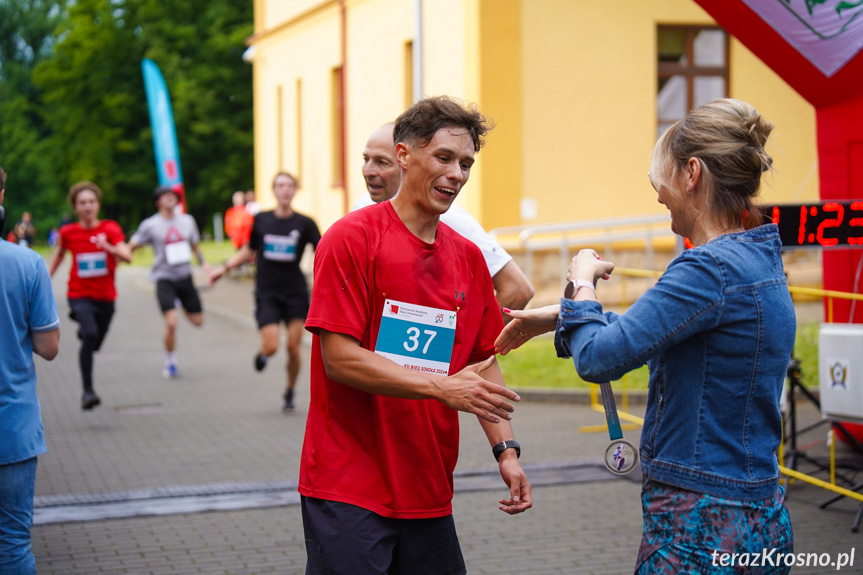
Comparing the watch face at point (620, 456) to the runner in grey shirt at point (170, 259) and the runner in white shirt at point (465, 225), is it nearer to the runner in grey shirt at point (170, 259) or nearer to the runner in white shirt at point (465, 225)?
the runner in white shirt at point (465, 225)

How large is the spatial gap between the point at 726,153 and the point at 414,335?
1.07 metres

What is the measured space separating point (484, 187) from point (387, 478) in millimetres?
14592

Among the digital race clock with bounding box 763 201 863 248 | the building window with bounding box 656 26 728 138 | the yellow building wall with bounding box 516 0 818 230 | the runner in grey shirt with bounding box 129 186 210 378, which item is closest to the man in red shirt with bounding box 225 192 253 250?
the yellow building wall with bounding box 516 0 818 230

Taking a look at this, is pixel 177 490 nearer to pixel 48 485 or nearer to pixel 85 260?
pixel 48 485

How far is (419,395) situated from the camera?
296cm

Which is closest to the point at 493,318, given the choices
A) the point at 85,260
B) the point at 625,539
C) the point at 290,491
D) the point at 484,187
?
the point at 625,539

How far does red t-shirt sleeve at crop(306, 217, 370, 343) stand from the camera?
3008 mm

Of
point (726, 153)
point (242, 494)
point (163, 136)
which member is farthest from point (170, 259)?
point (163, 136)

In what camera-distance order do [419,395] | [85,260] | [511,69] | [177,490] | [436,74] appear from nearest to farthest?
[419,395] → [177,490] → [85,260] → [511,69] → [436,74]

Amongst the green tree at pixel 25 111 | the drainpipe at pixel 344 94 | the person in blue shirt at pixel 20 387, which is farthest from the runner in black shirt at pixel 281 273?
the green tree at pixel 25 111

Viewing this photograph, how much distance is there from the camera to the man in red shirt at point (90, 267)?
1062 centimetres

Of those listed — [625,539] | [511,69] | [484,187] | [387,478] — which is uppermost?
[511,69]

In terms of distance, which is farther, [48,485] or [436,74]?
[436,74]

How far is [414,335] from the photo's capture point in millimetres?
3170
